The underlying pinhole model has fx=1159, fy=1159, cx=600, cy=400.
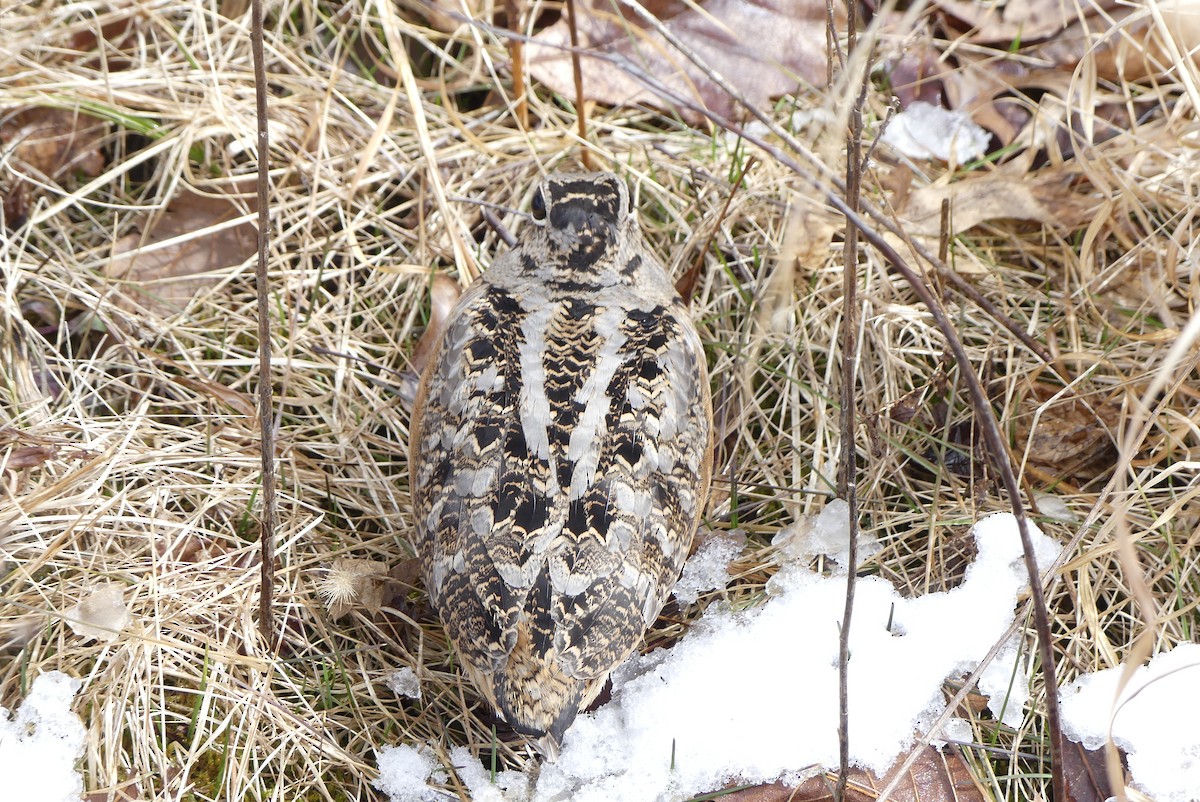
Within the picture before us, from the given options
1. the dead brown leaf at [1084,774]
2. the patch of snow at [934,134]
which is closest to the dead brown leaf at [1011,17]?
the patch of snow at [934,134]

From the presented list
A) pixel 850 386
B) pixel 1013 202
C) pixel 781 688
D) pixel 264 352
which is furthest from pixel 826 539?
pixel 264 352

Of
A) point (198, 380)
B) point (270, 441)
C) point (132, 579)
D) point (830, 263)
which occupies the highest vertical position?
point (830, 263)

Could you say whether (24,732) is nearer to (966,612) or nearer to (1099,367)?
(966,612)

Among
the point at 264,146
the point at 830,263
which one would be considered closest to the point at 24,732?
the point at 264,146

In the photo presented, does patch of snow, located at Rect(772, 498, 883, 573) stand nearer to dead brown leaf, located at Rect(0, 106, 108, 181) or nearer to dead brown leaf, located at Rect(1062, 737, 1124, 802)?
dead brown leaf, located at Rect(1062, 737, 1124, 802)

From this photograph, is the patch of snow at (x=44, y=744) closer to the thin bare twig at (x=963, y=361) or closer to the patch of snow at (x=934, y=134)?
the thin bare twig at (x=963, y=361)

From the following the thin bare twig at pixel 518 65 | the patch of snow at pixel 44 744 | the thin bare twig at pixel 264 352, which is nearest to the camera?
the thin bare twig at pixel 264 352
